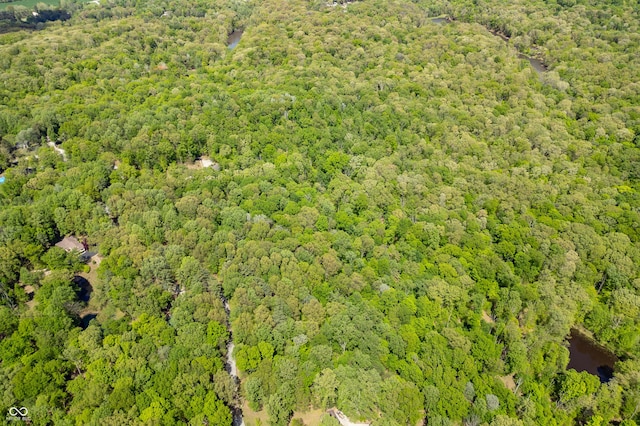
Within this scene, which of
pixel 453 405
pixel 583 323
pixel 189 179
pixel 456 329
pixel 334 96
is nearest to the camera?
pixel 453 405

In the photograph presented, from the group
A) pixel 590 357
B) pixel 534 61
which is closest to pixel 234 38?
pixel 534 61

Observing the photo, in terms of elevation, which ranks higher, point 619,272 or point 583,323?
point 619,272

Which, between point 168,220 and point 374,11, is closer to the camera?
point 168,220

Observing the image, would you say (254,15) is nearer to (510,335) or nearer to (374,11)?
(374,11)

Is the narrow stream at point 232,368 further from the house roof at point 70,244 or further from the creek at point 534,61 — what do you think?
the creek at point 534,61

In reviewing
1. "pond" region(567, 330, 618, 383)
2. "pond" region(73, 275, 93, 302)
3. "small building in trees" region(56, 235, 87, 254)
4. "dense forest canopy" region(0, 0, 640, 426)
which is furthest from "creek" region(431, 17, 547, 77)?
"pond" region(73, 275, 93, 302)

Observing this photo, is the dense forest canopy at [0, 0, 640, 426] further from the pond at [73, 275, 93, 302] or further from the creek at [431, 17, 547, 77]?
the creek at [431, 17, 547, 77]

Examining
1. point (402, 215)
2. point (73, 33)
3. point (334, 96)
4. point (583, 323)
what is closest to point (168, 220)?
point (402, 215)
